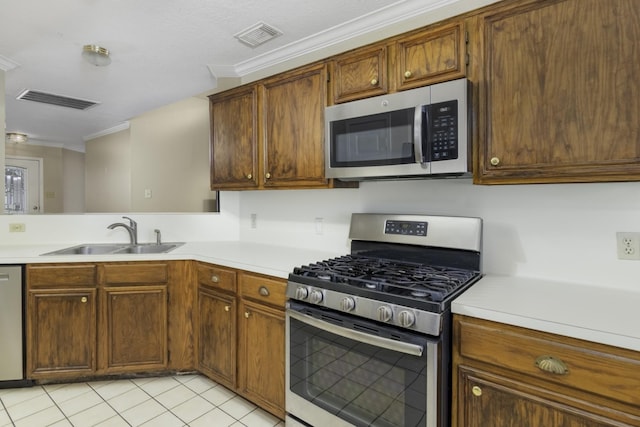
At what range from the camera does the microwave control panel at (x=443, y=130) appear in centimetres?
153

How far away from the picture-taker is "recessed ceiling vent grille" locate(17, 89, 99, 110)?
369 centimetres

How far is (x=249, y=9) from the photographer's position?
80.4 inches

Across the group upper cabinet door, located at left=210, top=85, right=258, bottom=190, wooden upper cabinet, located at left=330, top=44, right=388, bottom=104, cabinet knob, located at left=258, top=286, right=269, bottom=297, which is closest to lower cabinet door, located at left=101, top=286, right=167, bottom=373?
cabinet knob, located at left=258, top=286, right=269, bottom=297

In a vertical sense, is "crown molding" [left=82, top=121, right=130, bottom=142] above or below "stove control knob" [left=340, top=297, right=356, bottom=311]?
above

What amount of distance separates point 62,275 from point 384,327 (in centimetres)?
207

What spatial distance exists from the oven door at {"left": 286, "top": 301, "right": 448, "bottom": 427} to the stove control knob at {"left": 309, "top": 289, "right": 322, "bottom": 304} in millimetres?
51

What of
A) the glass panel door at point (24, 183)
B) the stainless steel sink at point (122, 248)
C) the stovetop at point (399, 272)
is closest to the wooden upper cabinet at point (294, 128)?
the stovetop at point (399, 272)

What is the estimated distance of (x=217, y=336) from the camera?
219 centimetres

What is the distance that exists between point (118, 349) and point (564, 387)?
244 cm

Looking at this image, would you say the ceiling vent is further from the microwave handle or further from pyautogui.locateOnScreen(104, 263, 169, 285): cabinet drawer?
pyautogui.locateOnScreen(104, 263, 169, 285): cabinet drawer

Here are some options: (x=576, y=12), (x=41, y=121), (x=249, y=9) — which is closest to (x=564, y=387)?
(x=576, y=12)

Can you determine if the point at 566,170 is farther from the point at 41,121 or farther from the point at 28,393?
the point at 41,121

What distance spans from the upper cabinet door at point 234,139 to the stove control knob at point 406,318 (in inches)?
57.8

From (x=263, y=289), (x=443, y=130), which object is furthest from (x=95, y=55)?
(x=443, y=130)
